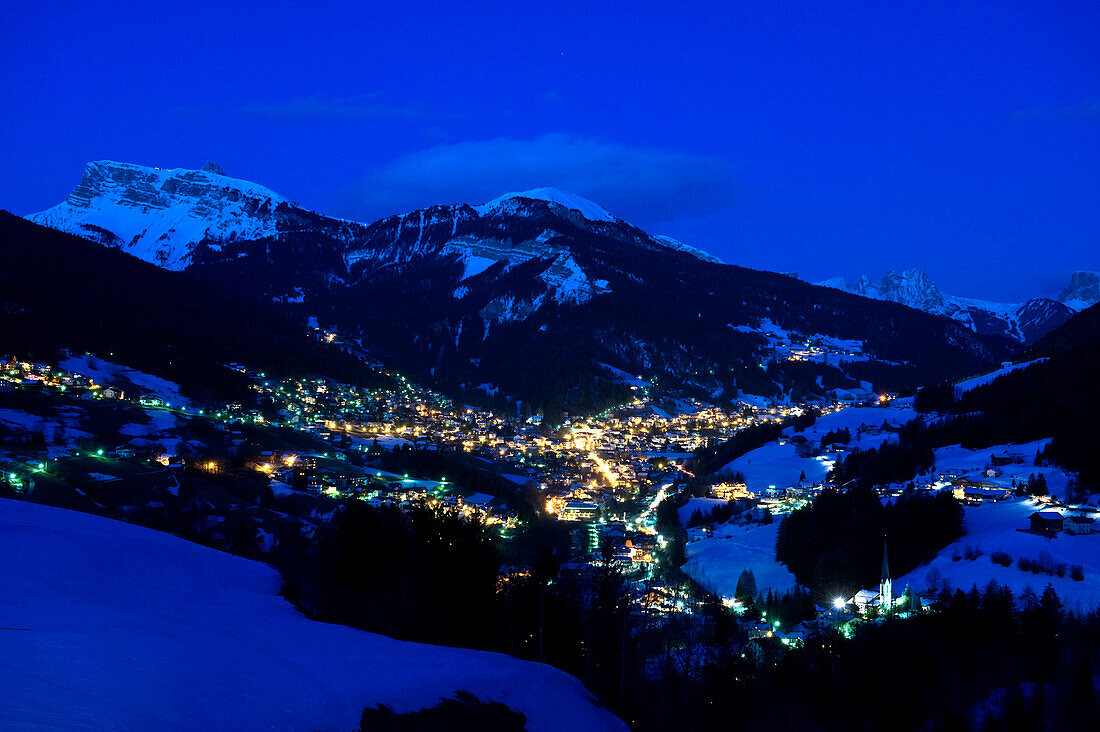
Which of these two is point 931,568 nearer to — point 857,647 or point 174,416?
point 857,647

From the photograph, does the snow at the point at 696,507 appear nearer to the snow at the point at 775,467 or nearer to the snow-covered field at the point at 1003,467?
the snow at the point at 775,467

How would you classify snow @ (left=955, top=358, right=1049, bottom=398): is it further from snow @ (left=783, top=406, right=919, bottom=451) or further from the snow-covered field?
the snow-covered field

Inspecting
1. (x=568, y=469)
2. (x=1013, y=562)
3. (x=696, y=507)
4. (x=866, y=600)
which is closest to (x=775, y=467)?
(x=696, y=507)

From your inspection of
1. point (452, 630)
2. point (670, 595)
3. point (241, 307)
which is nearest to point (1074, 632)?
point (670, 595)

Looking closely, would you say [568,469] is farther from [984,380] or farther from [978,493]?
[984,380]

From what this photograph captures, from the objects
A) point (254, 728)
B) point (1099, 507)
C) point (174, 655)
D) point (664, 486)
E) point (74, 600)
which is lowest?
point (254, 728)
